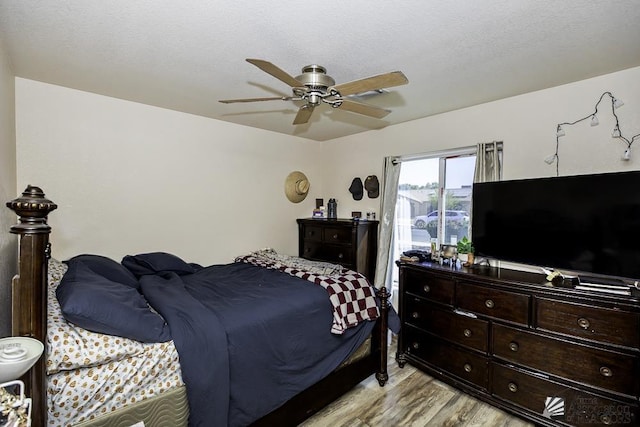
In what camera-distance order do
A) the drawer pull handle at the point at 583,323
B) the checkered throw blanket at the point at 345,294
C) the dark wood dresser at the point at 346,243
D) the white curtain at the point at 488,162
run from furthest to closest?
the dark wood dresser at the point at 346,243 → the white curtain at the point at 488,162 → the checkered throw blanket at the point at 345,294 → the drawer pull handle at the point at 583,323

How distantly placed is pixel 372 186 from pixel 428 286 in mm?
1581

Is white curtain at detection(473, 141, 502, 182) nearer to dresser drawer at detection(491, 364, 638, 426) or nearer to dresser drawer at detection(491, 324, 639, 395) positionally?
dresser drawer at detection(491, 324, 639, 395)

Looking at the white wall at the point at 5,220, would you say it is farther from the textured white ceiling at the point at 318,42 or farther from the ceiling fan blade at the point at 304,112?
the ceiling fan blade at the point at 304,112

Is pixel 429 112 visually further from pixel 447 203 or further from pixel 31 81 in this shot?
pixel 31 81

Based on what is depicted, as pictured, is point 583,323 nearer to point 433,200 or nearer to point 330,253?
point 433,200

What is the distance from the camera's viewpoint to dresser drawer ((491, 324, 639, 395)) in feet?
5.96

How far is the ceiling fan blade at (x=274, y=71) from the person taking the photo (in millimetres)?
1535

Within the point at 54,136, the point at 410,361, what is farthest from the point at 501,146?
the point at 54,136

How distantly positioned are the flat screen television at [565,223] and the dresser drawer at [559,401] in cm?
78

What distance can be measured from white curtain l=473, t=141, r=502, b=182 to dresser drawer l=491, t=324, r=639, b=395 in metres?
1.33

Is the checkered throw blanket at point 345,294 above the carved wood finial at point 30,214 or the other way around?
the other way around

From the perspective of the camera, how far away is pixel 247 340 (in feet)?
5.90

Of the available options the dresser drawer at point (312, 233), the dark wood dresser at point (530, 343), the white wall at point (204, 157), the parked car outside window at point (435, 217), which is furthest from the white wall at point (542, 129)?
the dresser drawer at point (312, 233)

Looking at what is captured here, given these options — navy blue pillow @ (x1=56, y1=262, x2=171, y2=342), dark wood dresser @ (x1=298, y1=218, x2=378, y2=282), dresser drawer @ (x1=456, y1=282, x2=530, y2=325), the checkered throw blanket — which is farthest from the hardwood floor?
dark wood dresser @ (x1=298, y1=218, x2=378, y2=282)
